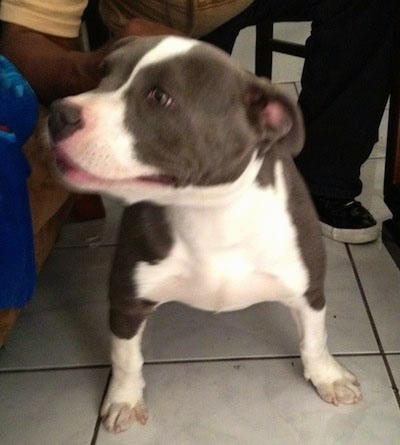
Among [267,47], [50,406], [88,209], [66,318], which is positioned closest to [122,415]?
[50,406]

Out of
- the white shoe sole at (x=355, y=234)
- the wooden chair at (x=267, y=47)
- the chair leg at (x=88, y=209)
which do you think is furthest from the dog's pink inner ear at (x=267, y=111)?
the wooden chair at (x=267, y=47)

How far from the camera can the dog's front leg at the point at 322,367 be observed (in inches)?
44.6

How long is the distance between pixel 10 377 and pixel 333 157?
0.85 metres

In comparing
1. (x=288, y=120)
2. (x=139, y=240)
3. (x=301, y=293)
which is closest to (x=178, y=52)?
(x=288, y=120)

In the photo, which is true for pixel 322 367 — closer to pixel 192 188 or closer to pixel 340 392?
pixel 340 392

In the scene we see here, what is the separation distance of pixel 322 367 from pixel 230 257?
319 mm

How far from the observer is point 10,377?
1.28m

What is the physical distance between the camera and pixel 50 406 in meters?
1.21

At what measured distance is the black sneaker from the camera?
158cm

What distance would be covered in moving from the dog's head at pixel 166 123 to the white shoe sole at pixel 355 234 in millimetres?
757

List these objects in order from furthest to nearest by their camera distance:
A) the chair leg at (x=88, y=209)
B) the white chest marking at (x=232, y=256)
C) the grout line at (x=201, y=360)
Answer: the chair leg at (x=88, y=209)
the grout line at (x=201, y=360)
the white chest marking at (x=232, y=256)

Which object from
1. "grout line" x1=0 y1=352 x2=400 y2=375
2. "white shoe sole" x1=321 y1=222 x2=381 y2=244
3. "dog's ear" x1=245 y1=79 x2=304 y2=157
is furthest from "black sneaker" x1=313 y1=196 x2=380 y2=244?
"dog's ear" x1=245 y1=79 x2=304 y2=157

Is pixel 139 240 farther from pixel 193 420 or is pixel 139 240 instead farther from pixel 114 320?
pixel 193 420

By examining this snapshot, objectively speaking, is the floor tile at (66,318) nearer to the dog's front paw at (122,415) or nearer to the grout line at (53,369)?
the grout line at (53,369)
